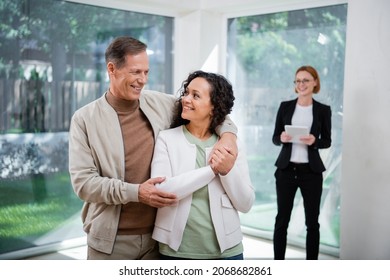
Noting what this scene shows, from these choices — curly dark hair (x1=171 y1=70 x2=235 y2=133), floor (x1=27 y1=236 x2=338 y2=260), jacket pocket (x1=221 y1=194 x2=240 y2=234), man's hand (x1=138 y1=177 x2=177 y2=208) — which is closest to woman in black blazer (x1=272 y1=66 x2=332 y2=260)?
floor (x1=27 y1=236 x2=338 y2=260)

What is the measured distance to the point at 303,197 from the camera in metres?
3.36

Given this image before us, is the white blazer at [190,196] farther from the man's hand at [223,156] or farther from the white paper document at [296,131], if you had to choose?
the white paper document at [296,131]

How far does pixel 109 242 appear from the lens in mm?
1664

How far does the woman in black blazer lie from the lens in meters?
3.27

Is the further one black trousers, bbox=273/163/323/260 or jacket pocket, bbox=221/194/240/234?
black trousers, bbox=273/163/323/260

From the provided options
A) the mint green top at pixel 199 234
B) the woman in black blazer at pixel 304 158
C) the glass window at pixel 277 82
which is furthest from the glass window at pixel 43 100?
the mint green top at pixel 199 234

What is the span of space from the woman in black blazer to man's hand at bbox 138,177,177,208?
1.84 metres

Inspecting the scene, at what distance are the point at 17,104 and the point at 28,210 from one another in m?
0.79

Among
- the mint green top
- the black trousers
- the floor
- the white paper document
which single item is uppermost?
the white paper document

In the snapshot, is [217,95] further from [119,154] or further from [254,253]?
[254,253]

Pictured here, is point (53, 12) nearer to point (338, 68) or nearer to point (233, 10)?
point (233, 10)

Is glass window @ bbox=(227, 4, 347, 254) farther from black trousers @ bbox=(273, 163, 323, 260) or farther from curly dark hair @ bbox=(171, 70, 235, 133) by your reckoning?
curly dark hair @ bbox=(171, 70, 235, 133)

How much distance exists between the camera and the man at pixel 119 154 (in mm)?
1645
